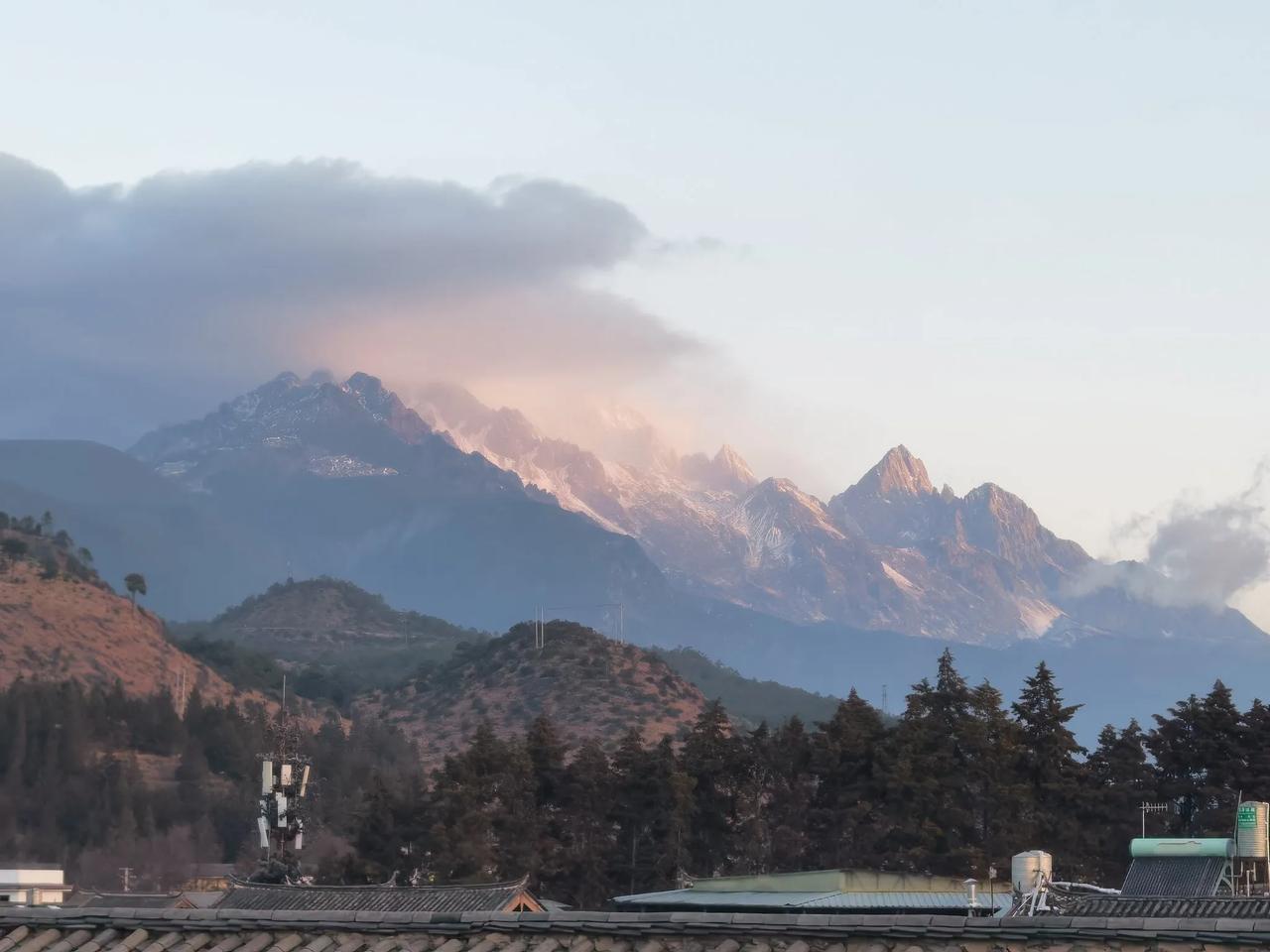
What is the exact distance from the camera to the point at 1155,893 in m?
48.4

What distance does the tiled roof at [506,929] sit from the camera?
63.9 ft

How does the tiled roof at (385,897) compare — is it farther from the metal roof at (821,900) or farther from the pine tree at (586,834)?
the pine tree at (586,834)

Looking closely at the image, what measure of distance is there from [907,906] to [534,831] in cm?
3530

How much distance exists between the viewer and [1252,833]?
4716cm

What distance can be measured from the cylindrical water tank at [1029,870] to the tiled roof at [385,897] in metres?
12.2

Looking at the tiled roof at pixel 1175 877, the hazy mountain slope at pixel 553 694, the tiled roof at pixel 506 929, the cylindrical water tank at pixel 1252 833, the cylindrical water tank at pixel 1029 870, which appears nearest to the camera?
the tiled roof at pixel 506 929

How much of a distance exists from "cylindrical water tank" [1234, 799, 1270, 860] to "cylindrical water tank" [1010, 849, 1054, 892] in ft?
16.8

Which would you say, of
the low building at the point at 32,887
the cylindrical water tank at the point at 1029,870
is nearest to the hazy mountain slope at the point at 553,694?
the low building at the point at 32,887

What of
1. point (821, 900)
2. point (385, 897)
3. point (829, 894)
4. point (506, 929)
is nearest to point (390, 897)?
point (385, 897)

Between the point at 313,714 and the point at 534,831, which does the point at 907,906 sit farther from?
the point at 313,714

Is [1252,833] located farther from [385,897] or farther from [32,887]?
[32,887]

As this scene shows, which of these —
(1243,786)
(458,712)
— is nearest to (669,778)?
(1243,786)

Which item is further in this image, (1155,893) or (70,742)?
(70,742)

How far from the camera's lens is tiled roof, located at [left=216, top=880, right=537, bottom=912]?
46.0 metres
